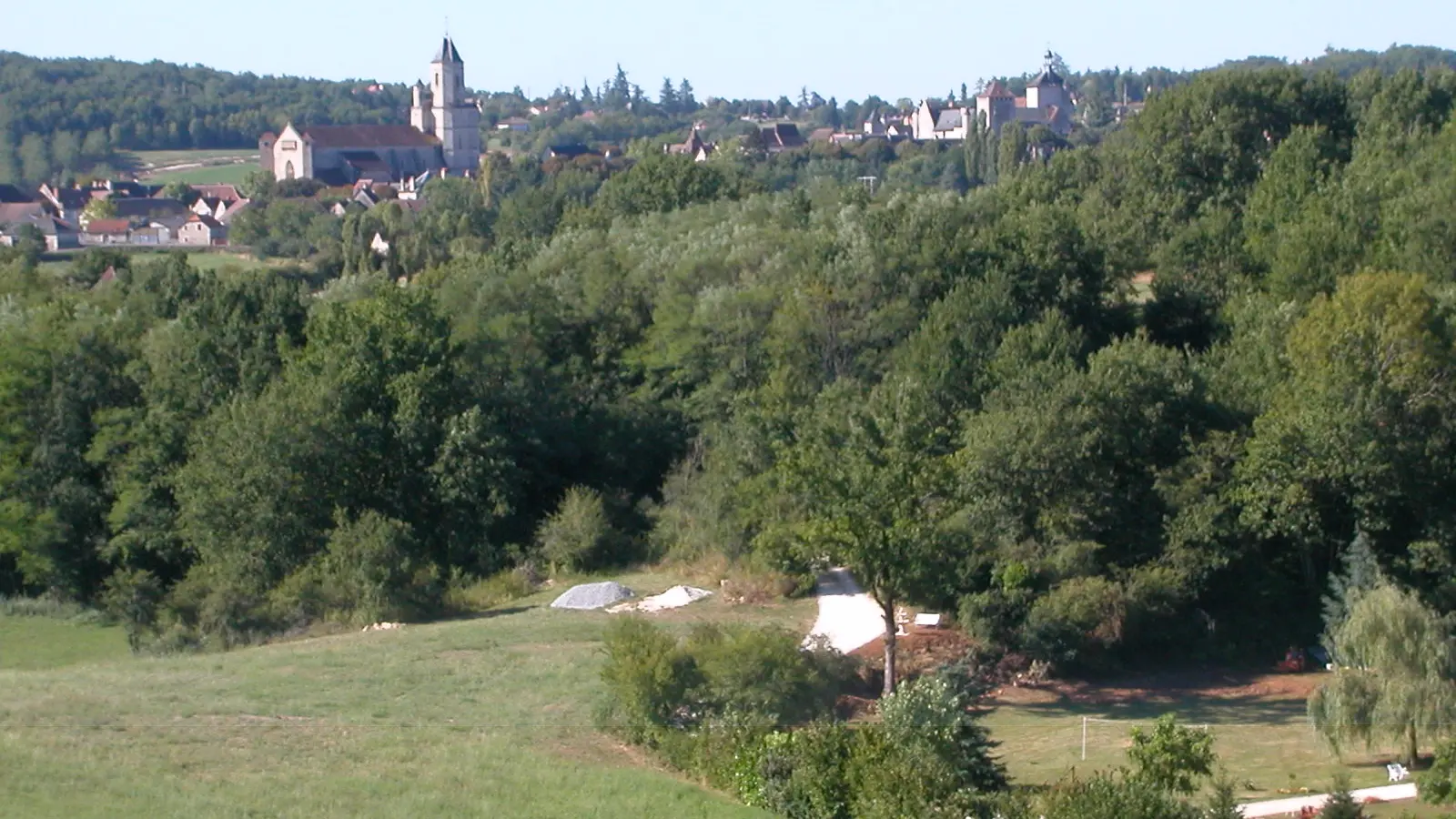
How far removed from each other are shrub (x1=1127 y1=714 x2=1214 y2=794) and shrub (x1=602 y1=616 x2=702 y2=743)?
17.2 feet

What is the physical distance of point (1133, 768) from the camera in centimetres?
1730

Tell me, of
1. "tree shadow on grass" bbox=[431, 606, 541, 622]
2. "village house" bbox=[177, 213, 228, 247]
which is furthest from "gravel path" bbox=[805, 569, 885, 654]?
"village house" bbox=[177, 213, 228, 247]

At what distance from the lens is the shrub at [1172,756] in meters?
15.0

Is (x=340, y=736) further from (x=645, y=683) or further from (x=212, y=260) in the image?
(x=212, y=260)

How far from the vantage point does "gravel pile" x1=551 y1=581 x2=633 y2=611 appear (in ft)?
82.8

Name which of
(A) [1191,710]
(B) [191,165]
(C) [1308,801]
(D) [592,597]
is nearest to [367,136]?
(B) [191,165]

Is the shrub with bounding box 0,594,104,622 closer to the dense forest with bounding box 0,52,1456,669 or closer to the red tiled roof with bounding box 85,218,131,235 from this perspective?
the dense forest with bounding box 0,52,1456,669

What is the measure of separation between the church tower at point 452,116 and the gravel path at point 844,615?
117m

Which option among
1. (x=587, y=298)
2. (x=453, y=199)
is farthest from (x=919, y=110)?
(x=587, y=298)

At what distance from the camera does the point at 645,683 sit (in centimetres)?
1823

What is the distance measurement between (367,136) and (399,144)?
2.84 metres

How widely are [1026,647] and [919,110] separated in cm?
13803

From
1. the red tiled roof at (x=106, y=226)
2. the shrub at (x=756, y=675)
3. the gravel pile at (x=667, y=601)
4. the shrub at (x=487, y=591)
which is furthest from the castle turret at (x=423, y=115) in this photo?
the shrub at (x=756, y=675)

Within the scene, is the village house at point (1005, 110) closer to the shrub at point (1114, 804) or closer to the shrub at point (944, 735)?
the shrub at point (944, 735)
